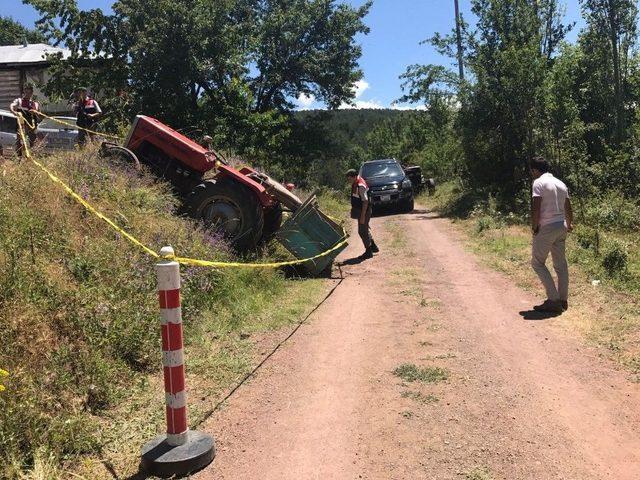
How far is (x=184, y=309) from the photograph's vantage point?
5.96 metres

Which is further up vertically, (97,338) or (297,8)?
(297,8)

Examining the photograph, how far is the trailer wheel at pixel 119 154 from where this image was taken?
27.7 ft

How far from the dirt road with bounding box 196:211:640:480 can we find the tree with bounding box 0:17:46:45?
54073mm

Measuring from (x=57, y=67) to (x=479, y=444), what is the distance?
71.0 feet

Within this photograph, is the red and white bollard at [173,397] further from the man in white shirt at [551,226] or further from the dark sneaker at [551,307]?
the man in white shirt at [551,226]

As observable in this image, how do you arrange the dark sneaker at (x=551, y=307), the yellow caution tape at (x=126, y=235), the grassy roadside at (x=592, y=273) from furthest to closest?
the dark sneaker at (x=551, y=307), the grassy roadside at (x=592, y=273), the yellow caution tape at (x=126, y=235)

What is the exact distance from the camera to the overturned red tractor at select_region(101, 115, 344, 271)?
28.1ft

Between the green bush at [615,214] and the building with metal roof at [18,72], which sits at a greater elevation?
the building with metal roof at [18,72]

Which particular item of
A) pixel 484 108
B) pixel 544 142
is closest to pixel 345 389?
pixel 544 142

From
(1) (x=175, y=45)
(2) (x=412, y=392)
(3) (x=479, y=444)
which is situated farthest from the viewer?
(1) (x=175, y=45)

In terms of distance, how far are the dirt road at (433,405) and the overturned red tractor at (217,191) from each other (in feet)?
7.06

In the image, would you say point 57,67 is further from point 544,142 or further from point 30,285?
point 30,285

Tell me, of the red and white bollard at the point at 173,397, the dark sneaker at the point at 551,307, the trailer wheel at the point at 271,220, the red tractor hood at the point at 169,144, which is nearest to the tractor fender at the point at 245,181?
the red tractor hood at the point at 169,144

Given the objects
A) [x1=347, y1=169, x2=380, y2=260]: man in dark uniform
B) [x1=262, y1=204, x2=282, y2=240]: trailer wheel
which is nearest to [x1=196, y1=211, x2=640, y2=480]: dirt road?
[x1=262, y1=204, x2=282, y2=240]: trailer wheel
